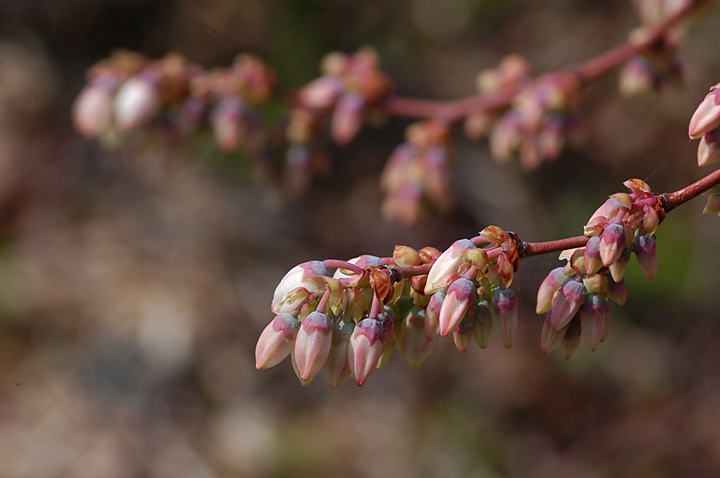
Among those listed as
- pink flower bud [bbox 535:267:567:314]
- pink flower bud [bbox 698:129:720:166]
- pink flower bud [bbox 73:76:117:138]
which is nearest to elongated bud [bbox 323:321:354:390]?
pink flower bud [bbox 535:267:567:314]

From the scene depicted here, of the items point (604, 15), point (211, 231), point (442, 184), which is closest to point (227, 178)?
point (211, 231)

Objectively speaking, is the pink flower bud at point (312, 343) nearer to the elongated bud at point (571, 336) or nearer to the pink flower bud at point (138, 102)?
the elongated bud at point (571, 336)

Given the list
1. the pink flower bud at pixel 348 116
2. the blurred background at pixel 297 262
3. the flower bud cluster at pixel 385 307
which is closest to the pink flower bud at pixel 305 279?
the flower bud cluster at pixel 385 307

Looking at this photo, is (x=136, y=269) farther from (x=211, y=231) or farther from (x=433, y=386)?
(x=433, y=386)

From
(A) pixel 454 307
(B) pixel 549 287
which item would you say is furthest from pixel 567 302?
(A) pixel 454 307

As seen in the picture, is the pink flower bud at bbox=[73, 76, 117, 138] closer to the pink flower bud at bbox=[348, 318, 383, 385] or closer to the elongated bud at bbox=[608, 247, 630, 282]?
the pink flower bud at bbox=[348, 318, 383, 385]
